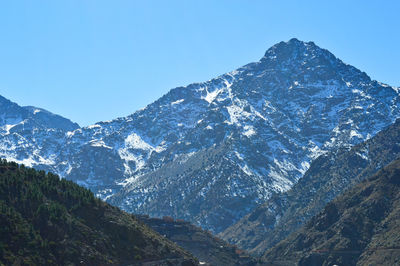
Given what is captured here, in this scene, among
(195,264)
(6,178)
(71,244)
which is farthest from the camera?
(195,264)

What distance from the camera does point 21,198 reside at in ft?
465

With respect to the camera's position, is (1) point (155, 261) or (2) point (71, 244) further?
(1) point (155, 261)

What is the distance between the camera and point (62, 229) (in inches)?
5517

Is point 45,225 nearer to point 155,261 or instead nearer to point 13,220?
point 13,220

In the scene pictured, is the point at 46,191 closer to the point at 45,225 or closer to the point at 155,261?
the point at 45,225

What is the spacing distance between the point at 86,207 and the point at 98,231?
925 centimetres

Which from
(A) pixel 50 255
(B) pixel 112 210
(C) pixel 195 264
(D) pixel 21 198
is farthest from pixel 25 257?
(C) pixel 195 264

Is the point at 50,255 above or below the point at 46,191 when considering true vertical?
below

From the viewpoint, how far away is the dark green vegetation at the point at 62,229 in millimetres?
127688

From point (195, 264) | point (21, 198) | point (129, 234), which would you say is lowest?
point (195, 264)

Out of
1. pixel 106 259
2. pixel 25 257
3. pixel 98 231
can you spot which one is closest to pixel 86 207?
pixel 98 231

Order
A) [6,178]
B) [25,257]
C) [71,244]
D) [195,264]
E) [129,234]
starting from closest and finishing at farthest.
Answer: [25,257], [71,244], [6,178], [129,234], [195,264]

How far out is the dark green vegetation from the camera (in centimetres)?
12769

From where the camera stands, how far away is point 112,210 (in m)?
168
